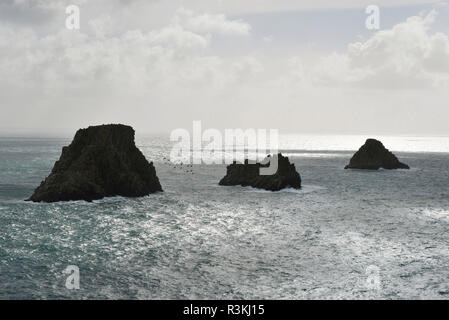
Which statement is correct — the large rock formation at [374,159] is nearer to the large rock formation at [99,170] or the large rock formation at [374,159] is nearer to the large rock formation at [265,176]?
the large rock formation at [265,176]

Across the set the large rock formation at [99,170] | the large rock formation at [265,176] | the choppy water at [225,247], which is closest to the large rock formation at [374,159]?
the large rock formation at [265,176]

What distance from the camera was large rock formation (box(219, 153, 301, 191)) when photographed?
87.8 m

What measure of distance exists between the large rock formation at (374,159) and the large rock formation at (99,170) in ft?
300

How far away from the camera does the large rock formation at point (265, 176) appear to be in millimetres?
87750

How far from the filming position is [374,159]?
14762cm

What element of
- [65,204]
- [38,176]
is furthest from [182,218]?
[38,176]

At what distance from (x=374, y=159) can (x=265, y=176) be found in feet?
231

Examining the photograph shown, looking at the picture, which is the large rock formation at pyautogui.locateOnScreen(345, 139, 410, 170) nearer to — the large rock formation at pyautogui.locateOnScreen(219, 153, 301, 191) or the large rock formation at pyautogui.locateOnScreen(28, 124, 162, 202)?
the large rock formation at pyautogui.locateOnScreen(219, 153, 301, 191)

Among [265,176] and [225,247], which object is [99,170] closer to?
[225,247]

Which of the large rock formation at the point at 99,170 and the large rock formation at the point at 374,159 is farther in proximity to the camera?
the large rock formation at the point at 374,159

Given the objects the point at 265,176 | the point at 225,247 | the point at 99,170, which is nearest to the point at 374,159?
the point at 265,176
